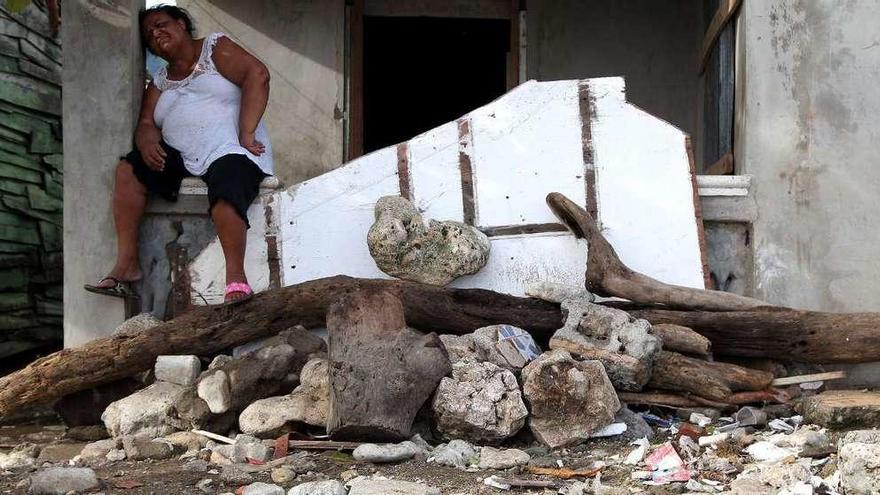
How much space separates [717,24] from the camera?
6590 millimetres

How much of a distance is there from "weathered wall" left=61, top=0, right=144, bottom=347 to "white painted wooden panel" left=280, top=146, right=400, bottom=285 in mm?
1088

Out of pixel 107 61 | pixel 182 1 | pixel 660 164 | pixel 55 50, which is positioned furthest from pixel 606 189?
pixel 55 50

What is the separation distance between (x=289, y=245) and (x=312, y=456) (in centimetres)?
174

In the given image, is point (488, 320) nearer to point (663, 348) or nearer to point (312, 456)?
point (663, 348)

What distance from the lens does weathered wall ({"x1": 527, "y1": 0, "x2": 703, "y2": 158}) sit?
8430 millimetres

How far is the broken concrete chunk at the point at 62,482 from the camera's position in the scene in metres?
3.81

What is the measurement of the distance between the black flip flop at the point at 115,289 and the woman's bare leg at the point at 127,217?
34mm

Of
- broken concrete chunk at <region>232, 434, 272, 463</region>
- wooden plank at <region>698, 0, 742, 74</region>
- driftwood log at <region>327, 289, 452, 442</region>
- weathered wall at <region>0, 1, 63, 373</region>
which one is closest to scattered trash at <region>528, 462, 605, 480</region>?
driftwood log at <region>327, 289, 452, 442</region>

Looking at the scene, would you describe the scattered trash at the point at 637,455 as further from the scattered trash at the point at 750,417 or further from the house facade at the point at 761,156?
the house facade at the point at 761,156

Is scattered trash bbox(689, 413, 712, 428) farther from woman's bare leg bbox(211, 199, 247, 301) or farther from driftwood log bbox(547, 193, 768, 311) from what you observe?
woman's bare leg bbox(211, 199, 247, 301)

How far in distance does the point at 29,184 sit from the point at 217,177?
499 cm

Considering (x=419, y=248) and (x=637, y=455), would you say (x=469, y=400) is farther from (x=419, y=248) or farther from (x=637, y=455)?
(x=419, y=248)

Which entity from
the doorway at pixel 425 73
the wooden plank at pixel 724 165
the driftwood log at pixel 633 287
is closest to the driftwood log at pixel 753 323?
the driftwood log at pixel 633 287

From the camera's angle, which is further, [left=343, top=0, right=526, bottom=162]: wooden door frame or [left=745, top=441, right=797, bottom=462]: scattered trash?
[left=343, top=0, right=526, bottom=162]: wooden door frame
